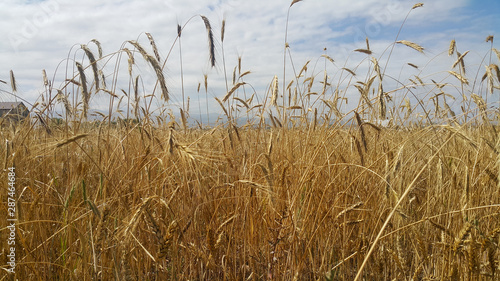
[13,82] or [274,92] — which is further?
[13,82]

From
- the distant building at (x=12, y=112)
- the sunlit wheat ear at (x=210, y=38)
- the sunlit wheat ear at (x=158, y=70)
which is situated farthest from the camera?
the distant building at (x=12, y=112)

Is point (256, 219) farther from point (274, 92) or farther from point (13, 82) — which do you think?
point (13, 82)

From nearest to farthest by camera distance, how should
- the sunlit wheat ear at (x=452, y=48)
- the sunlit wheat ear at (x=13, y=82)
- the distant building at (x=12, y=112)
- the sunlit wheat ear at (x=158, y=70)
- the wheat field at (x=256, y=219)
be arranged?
1. the wheat field at (x=256, y=219)
2. the sunlit wheat ear at (x=158, y=70)
3. the distant building at (x=12, y=112)
4. the sunlit wheat ear at (x=452, y=48)
5. the sunlit wheat ear at (x=13, y=82)

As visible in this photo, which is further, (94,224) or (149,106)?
(149,106)

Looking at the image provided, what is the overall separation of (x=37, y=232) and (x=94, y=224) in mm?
356

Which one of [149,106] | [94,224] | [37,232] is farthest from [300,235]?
[149,106]

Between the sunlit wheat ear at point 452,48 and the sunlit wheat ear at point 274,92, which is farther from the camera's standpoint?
the sunlit wheat ear at point 452,48

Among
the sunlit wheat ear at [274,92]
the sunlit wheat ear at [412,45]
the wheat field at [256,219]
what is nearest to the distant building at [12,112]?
the wheat field at [256,219]

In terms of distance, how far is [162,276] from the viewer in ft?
5.99

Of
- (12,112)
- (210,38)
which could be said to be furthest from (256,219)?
(12,112)

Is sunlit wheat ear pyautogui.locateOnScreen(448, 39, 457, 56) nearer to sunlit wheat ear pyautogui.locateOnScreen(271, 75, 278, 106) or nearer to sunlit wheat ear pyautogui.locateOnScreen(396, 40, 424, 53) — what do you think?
sunlit wheat ear pyautogui.locateOnScreen(396, 40, 424, 53)

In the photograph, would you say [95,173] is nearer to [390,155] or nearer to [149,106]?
[149,106]

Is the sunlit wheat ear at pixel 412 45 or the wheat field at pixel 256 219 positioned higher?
the sunlit wheat ear at pixel 412 45

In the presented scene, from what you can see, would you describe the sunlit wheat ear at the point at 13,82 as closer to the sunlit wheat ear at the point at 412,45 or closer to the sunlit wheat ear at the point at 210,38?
the sunlit wheat ear at the point at 210,38
